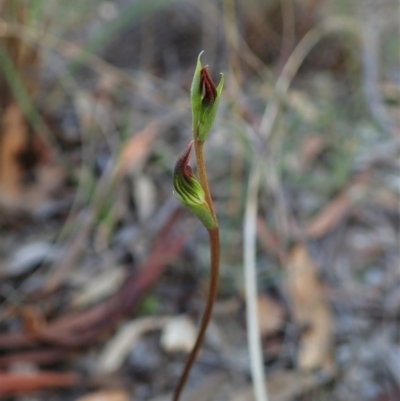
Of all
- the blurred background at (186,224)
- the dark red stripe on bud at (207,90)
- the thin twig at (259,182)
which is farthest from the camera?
the blurred background at (186,224)

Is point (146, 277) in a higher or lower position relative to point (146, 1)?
lower

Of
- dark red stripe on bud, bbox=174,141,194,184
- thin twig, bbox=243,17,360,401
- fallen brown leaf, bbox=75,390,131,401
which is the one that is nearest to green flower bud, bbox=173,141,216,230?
dark red stripe on bud, bbox=174,141,194,184

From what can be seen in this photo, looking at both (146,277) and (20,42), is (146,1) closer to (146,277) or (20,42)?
(20,42)

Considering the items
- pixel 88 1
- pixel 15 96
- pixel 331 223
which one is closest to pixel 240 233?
pixel 331 223

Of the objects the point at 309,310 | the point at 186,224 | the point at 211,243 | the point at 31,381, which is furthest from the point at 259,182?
the point at 211,243

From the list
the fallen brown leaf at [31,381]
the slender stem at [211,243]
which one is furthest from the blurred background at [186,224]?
the slender stem at [211,243]

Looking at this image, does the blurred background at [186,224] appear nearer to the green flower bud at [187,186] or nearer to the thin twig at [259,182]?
the thin twig at [259,182]

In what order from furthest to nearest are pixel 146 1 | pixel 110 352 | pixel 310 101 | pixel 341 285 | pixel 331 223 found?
pixel 310 101 → pixel 146 1 → pixel 331 223 → pixel 341 285 → pixel 110 352

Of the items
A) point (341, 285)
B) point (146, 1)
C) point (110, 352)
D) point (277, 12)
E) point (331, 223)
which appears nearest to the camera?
point (110, 352)
